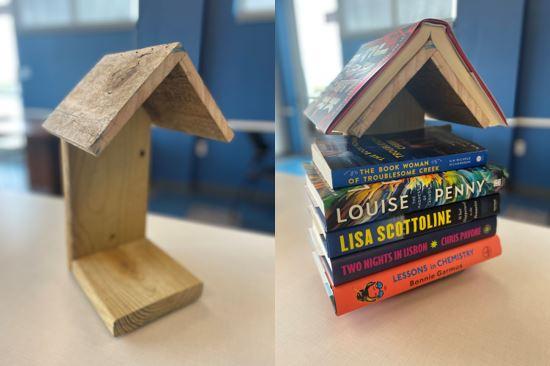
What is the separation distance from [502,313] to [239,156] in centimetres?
251

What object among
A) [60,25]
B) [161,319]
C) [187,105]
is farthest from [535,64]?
[60,25]

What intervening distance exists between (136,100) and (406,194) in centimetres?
34

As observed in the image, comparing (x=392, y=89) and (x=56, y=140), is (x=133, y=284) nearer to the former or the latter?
(x=392, y=89)

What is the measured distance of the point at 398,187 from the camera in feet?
1.51

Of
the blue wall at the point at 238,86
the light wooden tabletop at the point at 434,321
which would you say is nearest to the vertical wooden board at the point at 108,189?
the blue wall at the point at 238,86

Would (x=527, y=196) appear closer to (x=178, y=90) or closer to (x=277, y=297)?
(x=277, y=297)

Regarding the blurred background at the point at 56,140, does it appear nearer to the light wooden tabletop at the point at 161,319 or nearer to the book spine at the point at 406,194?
the light wooden tabletop at the point at 161,319

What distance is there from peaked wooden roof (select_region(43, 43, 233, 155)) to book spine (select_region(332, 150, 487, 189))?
7.5 inches

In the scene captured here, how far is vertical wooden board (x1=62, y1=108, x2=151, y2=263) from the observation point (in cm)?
61

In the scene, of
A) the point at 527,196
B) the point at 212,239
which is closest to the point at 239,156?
the point at 527,196

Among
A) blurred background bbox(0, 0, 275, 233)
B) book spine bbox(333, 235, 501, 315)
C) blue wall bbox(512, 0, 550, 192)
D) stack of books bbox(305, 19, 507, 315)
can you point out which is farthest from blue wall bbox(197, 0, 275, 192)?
blue wall bbox(512, 0, 550, 192)

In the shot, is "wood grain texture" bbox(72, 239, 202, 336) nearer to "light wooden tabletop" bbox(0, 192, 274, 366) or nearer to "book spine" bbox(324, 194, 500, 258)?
"light wooden tabletop" bbox(0, 192, 274, 366)

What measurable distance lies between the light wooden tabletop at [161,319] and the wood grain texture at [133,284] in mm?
16

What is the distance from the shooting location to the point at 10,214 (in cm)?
92
